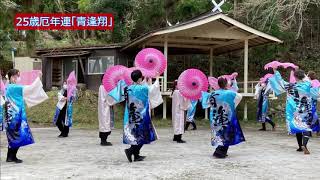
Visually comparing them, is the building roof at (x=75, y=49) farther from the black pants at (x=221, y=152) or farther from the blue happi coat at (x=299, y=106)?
the black pants at (x=221, y=152)

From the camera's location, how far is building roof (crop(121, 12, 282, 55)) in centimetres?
1728

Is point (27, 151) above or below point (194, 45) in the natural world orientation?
below

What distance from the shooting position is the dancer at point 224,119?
8.74m

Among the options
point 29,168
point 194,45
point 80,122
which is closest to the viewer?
point 29,168

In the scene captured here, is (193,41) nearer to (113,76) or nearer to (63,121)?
(63,121)

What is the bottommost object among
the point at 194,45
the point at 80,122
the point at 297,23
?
the point at 80,122

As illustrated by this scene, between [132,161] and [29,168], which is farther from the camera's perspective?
[132,161]

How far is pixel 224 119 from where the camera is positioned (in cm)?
880

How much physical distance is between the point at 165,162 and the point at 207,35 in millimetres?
10939

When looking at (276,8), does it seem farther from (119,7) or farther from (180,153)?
(180,153)

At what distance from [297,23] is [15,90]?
22334 millimetres

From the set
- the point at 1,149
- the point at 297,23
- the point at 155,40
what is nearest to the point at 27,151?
the point at 1,149

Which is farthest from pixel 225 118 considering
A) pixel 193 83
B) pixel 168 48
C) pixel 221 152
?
pixel 168 48

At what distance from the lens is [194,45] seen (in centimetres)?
2128
